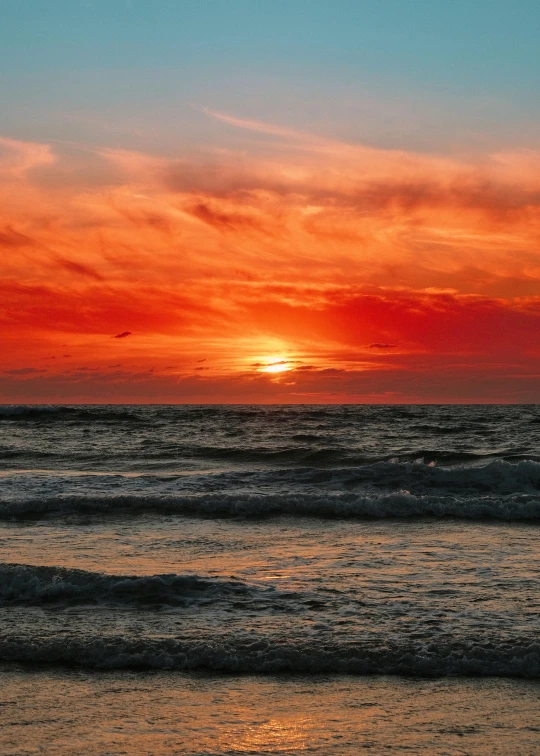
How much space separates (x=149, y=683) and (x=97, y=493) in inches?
552

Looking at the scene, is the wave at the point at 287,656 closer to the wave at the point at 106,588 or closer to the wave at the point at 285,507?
the wave at the point at 106,588

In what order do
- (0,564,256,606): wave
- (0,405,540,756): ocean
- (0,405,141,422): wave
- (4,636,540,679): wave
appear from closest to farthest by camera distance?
(0,405,540,756): ocean → (4,636,540,679): wave → (0,564,256,606): wave → (0,405,141,422): wave

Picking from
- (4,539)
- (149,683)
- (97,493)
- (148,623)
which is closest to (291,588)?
(148,623)

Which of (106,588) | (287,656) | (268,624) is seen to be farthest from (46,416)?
(287,656)

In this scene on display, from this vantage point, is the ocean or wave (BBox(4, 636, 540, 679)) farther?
wave (BBox(4, 636, 540, 679))

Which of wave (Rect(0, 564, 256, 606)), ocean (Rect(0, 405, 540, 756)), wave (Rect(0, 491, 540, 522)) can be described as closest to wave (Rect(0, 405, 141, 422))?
wave (Rect(0, 491, 540, 522))

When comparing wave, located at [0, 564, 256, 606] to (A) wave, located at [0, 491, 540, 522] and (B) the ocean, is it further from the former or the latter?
(A) wave, located at [0, 491, 540, 522]

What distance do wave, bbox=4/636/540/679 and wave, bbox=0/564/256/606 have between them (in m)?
1.63

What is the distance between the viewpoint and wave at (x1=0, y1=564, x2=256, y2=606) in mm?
9562

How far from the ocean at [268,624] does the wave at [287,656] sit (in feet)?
0.08

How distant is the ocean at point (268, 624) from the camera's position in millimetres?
5891

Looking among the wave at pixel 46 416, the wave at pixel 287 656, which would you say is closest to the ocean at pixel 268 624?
the wave at pixel 287 656

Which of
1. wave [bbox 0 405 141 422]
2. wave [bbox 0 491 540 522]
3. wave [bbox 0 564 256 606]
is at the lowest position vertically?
wave [bbox 0 491 540 522]

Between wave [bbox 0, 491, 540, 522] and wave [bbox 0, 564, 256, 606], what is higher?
wave [bbox 0, 564, 256, 606]
